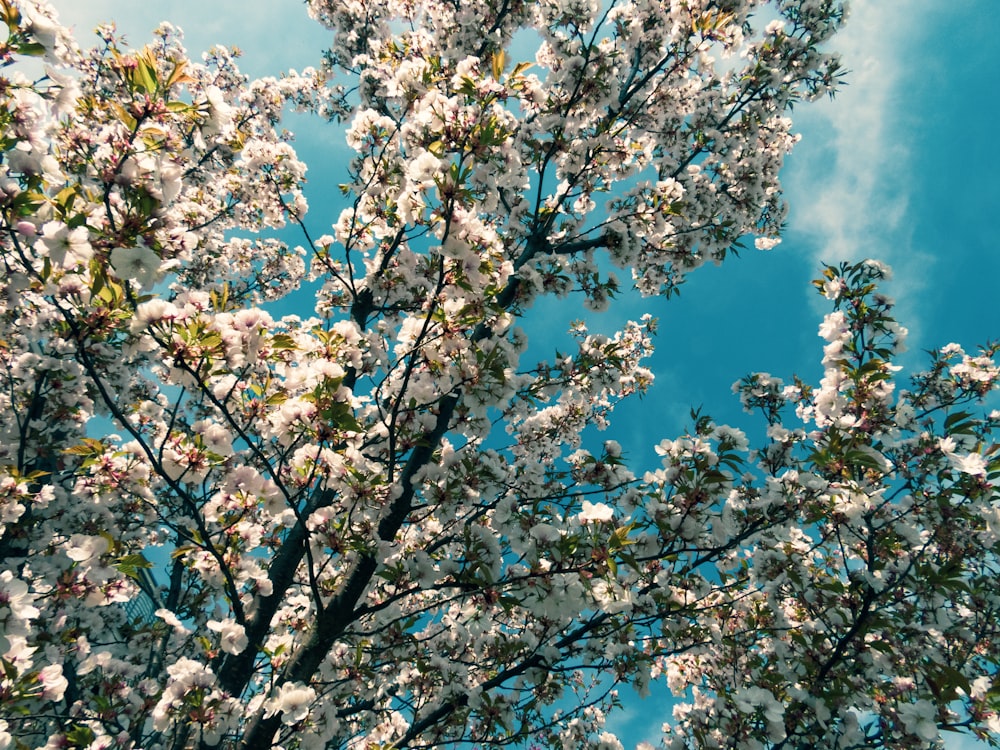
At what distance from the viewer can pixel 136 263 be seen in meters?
2.93

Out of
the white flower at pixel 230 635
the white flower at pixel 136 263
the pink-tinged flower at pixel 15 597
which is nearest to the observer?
the white flower at pixel 136 263

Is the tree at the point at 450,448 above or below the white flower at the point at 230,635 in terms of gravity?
above

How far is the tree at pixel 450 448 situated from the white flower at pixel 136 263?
2 cm

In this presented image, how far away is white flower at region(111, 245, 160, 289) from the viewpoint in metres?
2.88

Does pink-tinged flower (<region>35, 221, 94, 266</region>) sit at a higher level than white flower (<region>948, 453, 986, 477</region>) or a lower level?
lower

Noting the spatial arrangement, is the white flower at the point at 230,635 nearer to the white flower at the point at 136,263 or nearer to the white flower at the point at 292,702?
the white flower at the point at 292,702

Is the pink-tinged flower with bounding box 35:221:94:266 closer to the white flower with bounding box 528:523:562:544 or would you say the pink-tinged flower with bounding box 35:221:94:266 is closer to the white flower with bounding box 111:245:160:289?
the white flower with bounding box 111:245:160:289

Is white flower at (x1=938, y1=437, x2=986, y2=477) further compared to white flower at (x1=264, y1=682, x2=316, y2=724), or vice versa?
white flower at (x1=938, y1=437, x2=986, y2=477)

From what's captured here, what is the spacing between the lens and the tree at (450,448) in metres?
3.29

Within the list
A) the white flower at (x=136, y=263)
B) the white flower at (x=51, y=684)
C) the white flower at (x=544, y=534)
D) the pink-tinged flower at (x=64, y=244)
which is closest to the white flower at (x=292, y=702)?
the white flower at (x=51, y=684)

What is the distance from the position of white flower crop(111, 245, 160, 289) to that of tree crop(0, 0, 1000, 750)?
0.06 ft

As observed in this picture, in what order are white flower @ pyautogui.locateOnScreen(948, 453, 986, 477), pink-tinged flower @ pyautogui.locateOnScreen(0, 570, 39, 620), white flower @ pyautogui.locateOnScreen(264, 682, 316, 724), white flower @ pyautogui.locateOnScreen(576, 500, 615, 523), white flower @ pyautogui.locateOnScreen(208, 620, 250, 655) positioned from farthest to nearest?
white flower @ pyautogui.locateOnScreen(208, 620, 250, 655) < white flower @ pyautogui.locateOnScreen(948, 453, 986, 477) < white flower @ pyautogui.locateOnScreen(264, 682, 316, 724) < white flower @ pyautogui.locateOnScreen(576, 500, 615, 523) < pink-tinged flower @ pyautogui.locateOnScreen(0, 570, 39, 620)

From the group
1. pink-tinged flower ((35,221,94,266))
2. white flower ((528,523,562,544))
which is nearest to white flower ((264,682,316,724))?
white flower ((528,523,562,544))

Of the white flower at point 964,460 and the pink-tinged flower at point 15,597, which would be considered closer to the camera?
the pink-tinged flower at point 15,597
